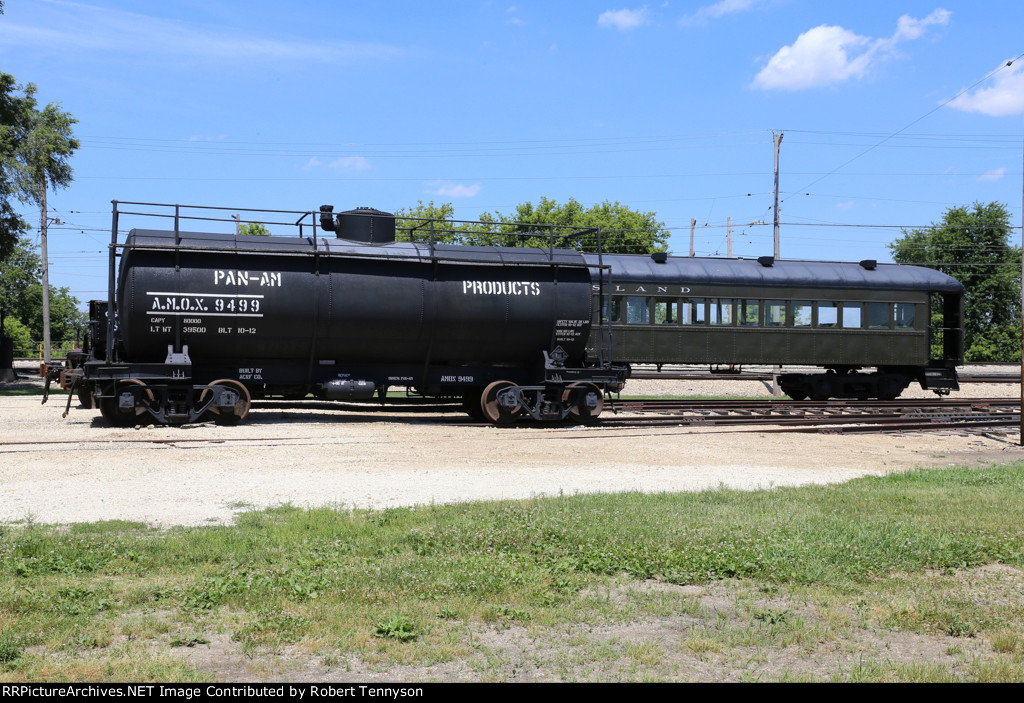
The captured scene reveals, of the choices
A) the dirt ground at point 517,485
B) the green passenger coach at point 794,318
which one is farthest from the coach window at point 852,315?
the dirt ground at point 517,485

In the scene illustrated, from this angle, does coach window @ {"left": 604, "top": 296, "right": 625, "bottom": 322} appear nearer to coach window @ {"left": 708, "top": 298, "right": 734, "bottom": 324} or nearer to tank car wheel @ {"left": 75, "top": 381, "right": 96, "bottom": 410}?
coach window @ {"left": 708, "top": 298, "right": 734, "bottom": 324}

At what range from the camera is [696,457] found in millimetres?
14492

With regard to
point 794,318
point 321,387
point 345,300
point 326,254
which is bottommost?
point 321,387

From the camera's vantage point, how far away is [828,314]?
90.3 ft

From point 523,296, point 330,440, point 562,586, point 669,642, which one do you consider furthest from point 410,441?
point 669,642

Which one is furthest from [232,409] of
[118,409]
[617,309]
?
[617,309]

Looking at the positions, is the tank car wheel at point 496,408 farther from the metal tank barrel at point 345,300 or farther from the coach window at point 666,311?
the coach window at point 666,311

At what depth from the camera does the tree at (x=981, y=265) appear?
203ft

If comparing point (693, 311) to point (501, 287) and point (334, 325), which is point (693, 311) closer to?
point (501, 287)

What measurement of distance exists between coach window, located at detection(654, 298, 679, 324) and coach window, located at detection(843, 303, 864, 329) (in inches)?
225

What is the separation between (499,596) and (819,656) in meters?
2.12

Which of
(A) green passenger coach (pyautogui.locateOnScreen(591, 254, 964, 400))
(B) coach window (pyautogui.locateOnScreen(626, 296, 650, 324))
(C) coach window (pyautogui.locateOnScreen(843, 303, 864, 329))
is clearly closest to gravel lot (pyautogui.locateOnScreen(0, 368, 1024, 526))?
(B) coach window (pyautogui.locateOnScreen(626, 296, 650, 324))

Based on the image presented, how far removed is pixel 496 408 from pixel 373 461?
7.04 meters

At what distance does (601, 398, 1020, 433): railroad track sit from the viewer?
20.3 m
